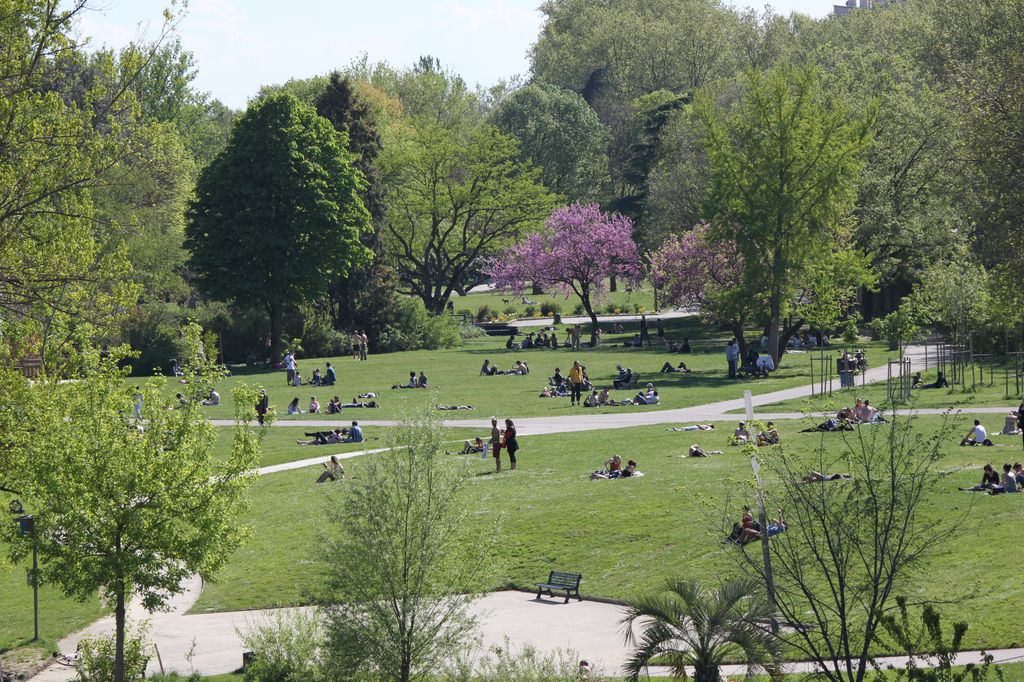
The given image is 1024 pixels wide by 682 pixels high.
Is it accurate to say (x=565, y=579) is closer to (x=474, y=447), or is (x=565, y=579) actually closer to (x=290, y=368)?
(x=474, y=447)

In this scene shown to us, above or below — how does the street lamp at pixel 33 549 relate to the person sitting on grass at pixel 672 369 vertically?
below

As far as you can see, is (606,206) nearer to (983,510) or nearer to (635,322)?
(635,322)

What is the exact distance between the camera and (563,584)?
25.0 m

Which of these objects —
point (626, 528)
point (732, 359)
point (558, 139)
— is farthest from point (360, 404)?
point (558, 139)

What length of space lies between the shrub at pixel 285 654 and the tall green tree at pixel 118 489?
161cm

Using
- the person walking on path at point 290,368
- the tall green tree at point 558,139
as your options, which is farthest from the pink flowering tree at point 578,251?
the tall green tree at point 558,139

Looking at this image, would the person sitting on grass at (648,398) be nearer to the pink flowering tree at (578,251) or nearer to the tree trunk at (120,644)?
the pink flowering tree at (578,251)

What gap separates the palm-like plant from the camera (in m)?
16.9

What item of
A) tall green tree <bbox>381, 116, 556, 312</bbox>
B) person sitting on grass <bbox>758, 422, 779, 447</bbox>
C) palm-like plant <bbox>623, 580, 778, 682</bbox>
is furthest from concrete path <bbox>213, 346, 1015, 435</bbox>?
tall green tree <bbox>381, 116, 556, 312</bbox>

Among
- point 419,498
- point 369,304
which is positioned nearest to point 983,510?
point 419,498

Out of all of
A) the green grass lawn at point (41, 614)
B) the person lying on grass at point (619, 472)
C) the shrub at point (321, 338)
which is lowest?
the green grass lawn at point (41, 614)

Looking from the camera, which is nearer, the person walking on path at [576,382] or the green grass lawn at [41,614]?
the green grass lawn at [41,614]

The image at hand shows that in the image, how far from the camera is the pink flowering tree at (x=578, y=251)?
75438 millimetres

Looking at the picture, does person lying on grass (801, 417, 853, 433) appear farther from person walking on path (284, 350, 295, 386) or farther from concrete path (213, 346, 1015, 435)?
person walking on path (284, 350, 295, 386)
